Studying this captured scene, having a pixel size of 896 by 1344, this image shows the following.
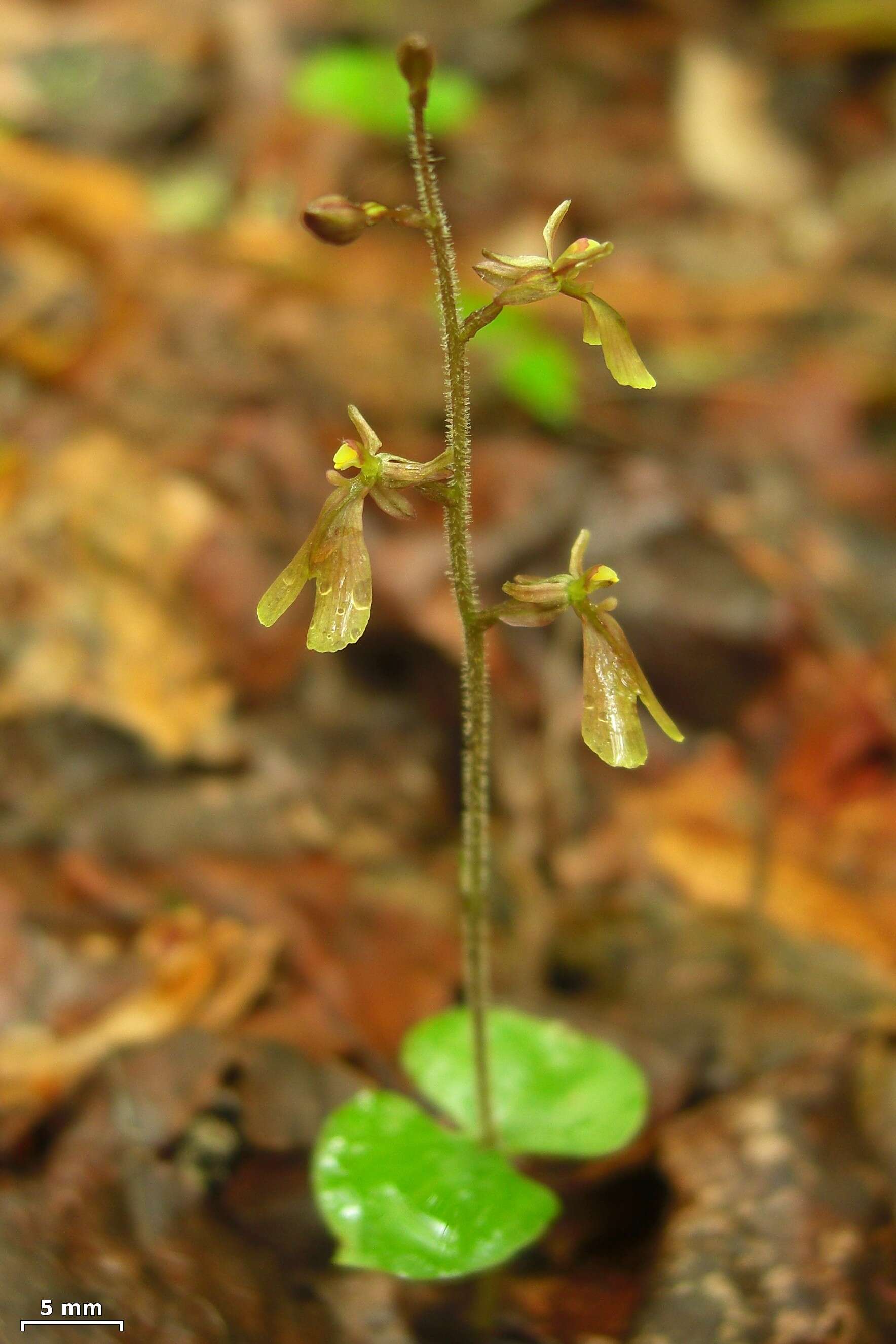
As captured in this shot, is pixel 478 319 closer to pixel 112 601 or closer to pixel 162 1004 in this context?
pixel 162 1004

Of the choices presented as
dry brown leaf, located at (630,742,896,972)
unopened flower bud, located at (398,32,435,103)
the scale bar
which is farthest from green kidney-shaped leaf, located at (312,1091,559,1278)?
unopened flower bud, located at (398,32,435,103)

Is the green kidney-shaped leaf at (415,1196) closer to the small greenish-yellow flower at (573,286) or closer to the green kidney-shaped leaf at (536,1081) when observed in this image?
Answer: the green kidney-shaped leaf at (536,1081)

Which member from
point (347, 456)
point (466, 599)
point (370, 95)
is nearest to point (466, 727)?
point (466, 599)

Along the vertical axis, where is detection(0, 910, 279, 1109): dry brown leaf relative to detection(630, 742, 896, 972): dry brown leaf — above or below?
above

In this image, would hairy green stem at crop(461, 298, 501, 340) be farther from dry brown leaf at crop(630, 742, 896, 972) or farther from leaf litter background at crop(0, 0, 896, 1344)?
dry brown leaf at crop(630, 742, 896, 972)

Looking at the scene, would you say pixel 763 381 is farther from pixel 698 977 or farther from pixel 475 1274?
pixel 475 1274

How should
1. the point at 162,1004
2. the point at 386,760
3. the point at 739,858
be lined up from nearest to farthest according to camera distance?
the point at 162,1004, the point at 739,858, the point at 386,760

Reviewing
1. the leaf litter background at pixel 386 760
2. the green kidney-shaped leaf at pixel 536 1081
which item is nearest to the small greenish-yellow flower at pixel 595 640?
the green kidney-shaped leaf at pixel 536 1081
